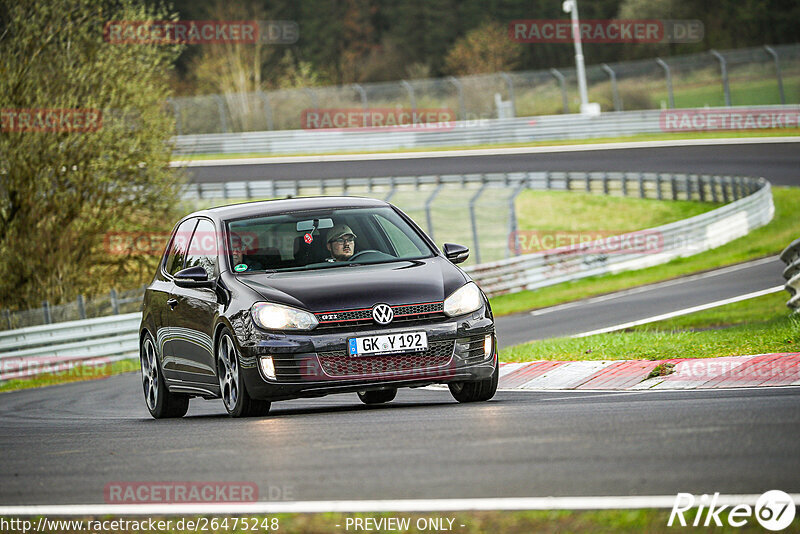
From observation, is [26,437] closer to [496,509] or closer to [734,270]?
[496,509]

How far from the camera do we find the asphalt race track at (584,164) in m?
39.2

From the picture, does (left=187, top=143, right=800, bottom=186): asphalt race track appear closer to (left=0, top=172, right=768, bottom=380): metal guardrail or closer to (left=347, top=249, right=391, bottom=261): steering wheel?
(left=0, top=172, right=768, bottom=380): metal guardrail

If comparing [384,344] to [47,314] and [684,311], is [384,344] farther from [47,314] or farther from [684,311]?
[47,314]

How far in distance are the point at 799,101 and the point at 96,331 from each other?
3373cm

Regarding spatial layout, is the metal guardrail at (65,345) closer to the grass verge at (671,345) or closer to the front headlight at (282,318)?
the grass verge at (671,345)

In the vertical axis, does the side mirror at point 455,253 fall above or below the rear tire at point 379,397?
above

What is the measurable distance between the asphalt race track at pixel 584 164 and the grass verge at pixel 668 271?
6246mm

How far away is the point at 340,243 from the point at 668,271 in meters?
19.3

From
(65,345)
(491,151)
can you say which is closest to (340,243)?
(65,345)

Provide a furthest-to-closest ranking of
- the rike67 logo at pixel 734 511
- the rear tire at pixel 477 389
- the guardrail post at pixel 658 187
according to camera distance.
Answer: the guardrail post at pixel 658 187, the rear tire at pixel 477 389, the rike67 logo at pixel 734 511

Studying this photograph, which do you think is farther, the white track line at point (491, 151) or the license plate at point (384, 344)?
the white track line at point (491, 151)

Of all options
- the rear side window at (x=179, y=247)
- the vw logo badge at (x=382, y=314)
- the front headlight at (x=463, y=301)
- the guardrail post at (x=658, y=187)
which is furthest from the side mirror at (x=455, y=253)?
the guardrail post at (x=658, y=187)

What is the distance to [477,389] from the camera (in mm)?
9555

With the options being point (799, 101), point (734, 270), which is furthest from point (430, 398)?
point (799, 101)
